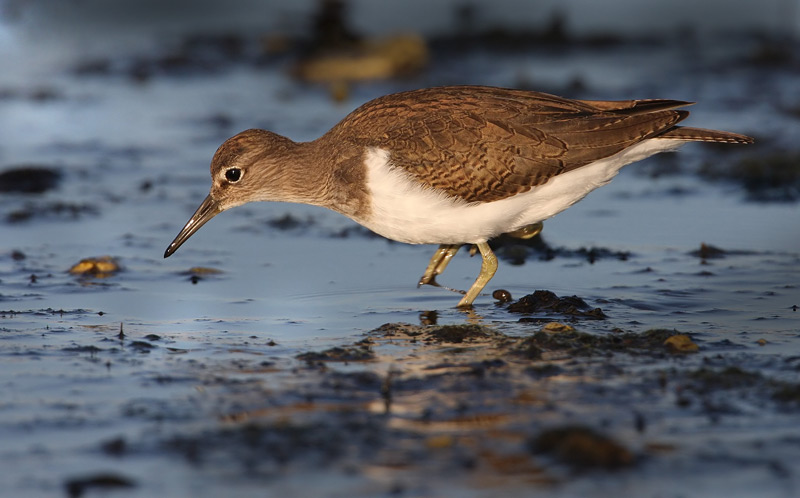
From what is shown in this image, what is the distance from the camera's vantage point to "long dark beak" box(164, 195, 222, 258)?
8.11m

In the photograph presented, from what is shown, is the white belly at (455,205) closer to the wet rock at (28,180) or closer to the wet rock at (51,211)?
the wet rock at (51,211)

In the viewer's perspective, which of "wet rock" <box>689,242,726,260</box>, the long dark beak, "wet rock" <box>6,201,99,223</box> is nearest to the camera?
the long dark beak

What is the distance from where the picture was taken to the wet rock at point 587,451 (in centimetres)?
459

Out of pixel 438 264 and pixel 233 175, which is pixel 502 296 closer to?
pixel 438 264

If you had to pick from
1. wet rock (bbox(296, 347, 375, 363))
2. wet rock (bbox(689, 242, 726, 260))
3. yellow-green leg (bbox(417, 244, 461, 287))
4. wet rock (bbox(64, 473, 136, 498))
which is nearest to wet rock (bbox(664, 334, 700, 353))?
wet rock (bbox(296, 347, 375, 363))

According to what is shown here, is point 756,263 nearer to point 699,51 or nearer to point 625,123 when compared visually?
point 625,123

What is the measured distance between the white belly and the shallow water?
60cm

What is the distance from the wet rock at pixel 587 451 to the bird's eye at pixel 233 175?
3960 millimetres

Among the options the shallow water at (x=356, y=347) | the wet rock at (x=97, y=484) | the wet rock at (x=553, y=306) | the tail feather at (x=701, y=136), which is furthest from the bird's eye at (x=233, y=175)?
the wet rock at (x=97, y=484)

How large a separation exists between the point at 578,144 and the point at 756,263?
6.84ft

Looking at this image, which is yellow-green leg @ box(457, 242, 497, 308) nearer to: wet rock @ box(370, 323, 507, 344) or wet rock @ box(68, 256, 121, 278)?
wet rock @ box(370, 323, 507, 344)

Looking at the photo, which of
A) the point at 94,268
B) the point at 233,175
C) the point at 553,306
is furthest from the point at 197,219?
the point at 553,306

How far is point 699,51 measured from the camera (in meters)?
17.6

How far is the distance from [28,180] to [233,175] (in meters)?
3.98
